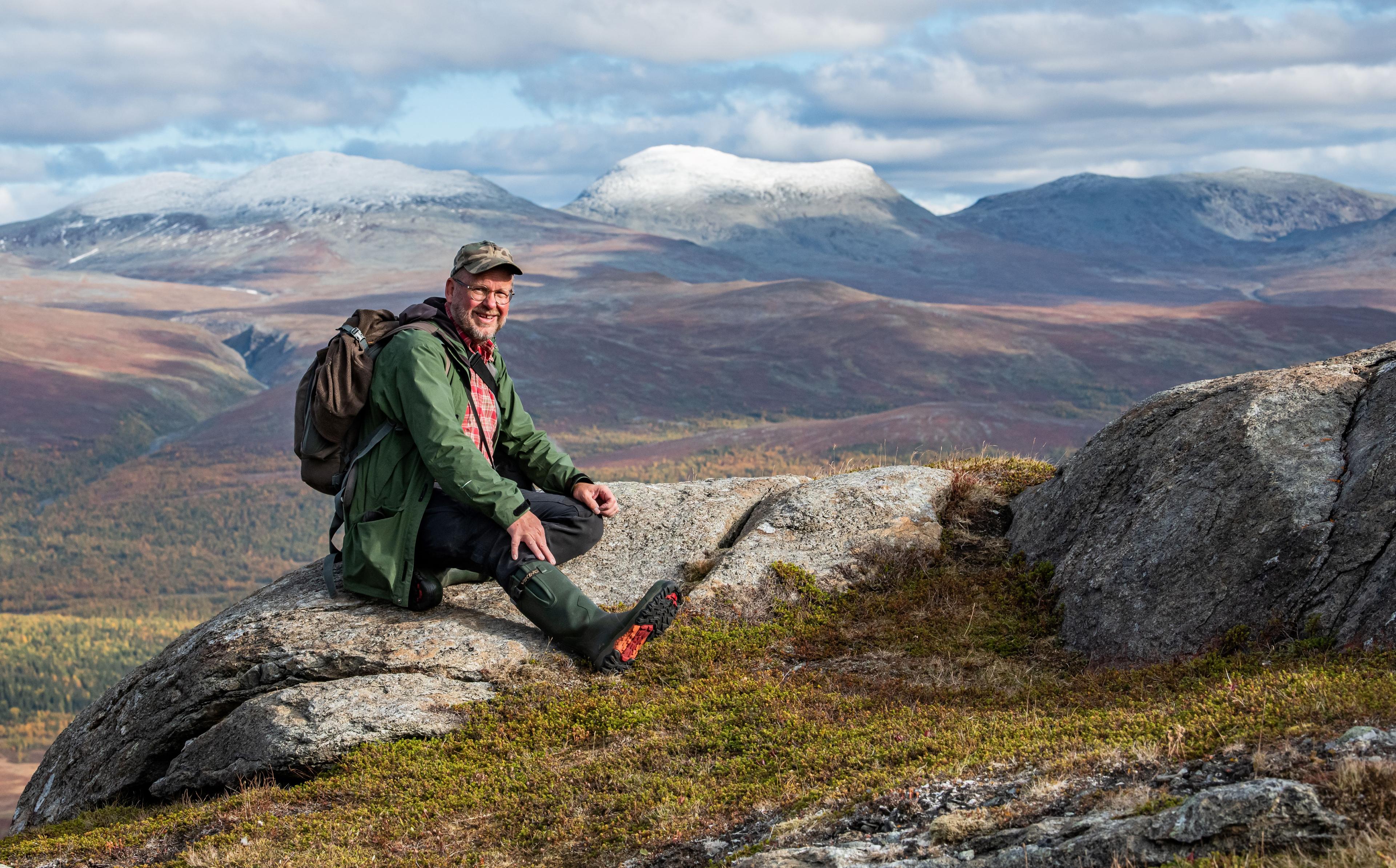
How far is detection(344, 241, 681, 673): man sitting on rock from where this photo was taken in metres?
8.41

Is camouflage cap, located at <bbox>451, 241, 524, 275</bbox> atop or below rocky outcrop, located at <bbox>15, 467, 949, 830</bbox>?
atop

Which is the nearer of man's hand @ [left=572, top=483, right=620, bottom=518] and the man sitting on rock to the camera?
the man sitting on rock

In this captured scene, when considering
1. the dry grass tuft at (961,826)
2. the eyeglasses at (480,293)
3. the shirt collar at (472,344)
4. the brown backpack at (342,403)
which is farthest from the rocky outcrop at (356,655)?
the dry grass tuft at (961,826)

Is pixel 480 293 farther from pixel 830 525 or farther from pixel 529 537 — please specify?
pixel 830 525

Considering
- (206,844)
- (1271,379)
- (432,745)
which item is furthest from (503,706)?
(1271,379)

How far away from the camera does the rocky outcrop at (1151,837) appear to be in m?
4.75

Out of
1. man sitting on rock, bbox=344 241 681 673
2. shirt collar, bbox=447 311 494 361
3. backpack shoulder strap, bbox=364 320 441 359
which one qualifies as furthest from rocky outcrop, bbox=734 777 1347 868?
shirt collar, bbox=447 311 494 361

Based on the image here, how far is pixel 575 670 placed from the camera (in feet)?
28.6

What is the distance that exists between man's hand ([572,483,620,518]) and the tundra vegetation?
1.38m

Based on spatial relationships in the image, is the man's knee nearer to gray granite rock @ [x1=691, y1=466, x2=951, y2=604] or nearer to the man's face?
gray granite rock @ [x1=691, y1=466, x2=951, y2=604]

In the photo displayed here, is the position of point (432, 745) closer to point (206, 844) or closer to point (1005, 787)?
point (206, 844)

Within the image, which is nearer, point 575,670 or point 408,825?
point 408,825

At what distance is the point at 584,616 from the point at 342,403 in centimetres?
257

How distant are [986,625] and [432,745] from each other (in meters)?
4.63
